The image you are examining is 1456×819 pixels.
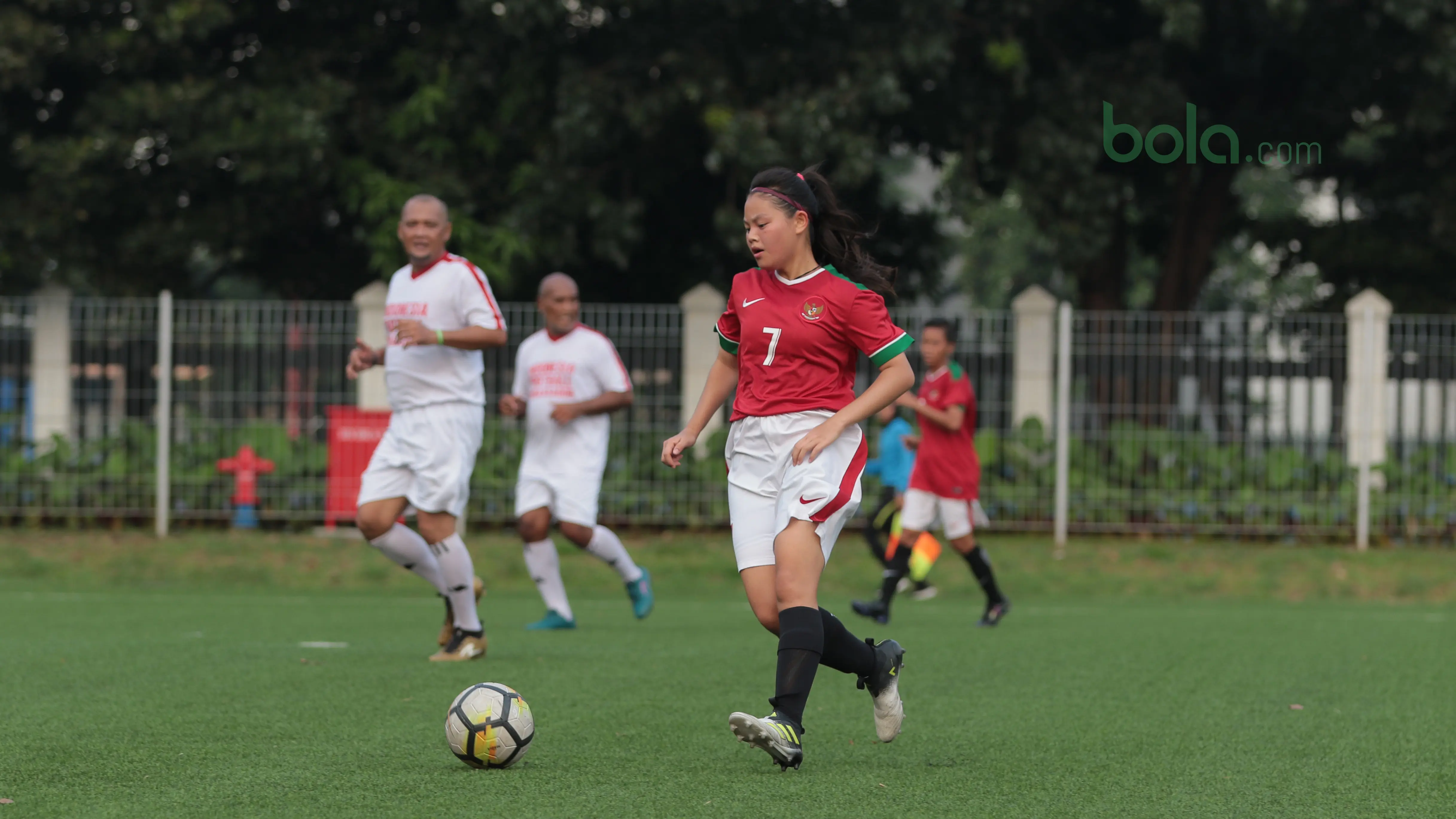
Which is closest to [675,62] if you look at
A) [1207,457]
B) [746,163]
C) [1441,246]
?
[746,163]

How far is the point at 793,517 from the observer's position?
15.8 feet

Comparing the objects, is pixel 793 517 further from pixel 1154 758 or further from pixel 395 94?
pixel 395 94

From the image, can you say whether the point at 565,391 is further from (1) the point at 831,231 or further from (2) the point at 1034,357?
(2) the point at 1034,357

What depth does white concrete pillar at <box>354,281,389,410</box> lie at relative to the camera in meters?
Result: 15.2

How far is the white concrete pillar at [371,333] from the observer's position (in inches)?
600

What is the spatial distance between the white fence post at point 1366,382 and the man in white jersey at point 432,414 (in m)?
10.2

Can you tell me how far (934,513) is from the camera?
10.2 meters

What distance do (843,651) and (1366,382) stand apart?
464 inches

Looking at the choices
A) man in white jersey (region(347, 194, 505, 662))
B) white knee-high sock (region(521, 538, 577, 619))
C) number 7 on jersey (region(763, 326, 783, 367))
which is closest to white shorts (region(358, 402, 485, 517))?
man in white jersey (region(347, 194, 505, 662))

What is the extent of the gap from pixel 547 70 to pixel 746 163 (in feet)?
9.67

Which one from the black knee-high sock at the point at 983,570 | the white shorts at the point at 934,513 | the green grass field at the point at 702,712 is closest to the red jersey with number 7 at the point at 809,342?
the green grass field at the point at 702,712

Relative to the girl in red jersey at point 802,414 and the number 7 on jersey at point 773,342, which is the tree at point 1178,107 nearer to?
the girl in red jersey at point 802,414

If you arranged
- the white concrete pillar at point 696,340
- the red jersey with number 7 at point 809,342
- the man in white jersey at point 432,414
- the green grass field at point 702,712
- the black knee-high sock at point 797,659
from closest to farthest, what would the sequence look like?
1. the green grass field at point 702,712
2. the black knee-high sock at point 797,659
3. the red jersey with number 7 at point 809,342
4. the man in white jersey at point 432,414
5. the white concrete pillar at point 696,340

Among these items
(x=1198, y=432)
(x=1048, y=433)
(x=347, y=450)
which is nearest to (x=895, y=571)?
(x=1048, y=433)
